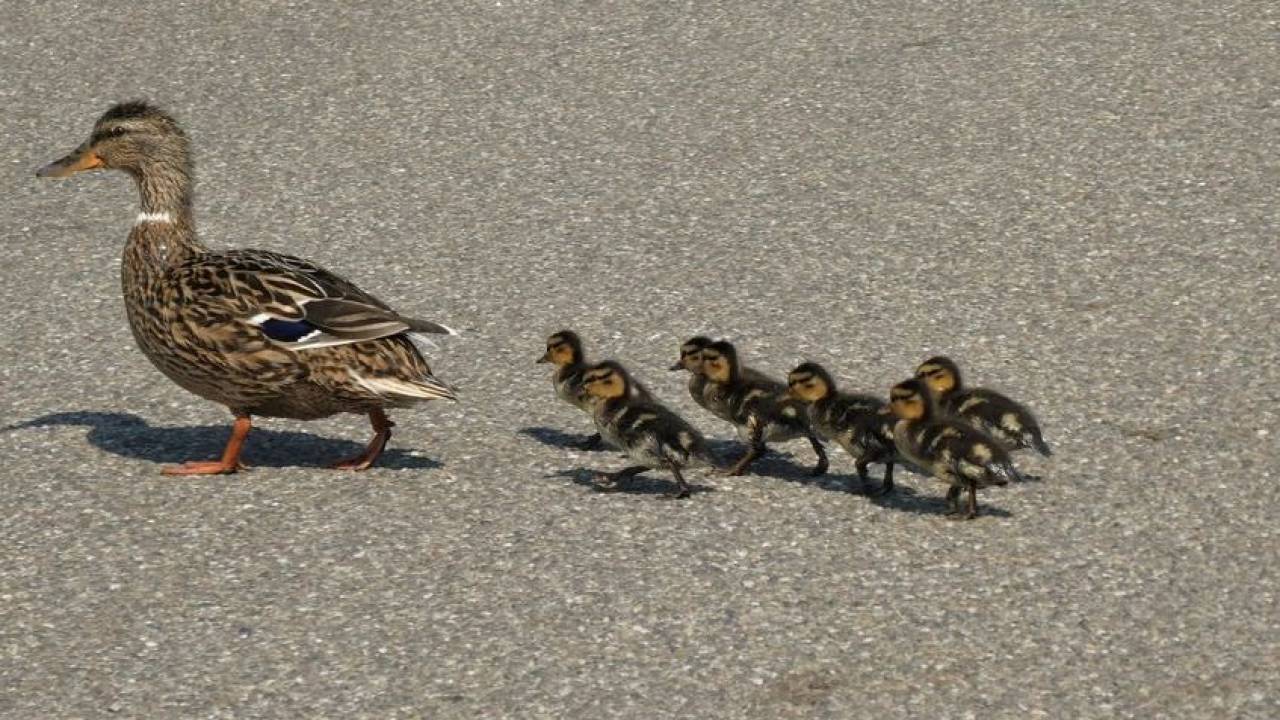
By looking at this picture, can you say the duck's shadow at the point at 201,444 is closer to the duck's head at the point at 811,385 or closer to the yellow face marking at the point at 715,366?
the yellow face marking at the point at 715,366

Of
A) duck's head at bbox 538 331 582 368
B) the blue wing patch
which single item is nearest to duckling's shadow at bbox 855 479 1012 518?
duck's head at bbox 538 331 582 368

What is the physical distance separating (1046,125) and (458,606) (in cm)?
581

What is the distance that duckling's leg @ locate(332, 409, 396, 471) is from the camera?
7922 mm

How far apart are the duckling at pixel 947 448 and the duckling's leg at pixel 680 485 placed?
0.77 metres

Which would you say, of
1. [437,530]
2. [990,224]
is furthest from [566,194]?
[437,530]

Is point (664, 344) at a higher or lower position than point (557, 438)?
higher

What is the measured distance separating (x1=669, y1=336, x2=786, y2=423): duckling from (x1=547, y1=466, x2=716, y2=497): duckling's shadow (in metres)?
0.33

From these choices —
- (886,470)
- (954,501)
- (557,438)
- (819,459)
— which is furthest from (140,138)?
(954,501)

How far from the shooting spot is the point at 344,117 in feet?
39.1

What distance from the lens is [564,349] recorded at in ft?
27.0

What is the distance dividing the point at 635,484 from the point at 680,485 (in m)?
0.34

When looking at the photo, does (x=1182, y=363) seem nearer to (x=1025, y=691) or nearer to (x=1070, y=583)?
(x=1070, y=583)

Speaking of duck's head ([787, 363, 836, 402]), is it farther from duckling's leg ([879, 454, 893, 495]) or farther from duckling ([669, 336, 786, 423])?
duckling's leg ([879, 454, 893, 495])

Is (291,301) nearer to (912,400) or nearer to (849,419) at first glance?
(849,419)
